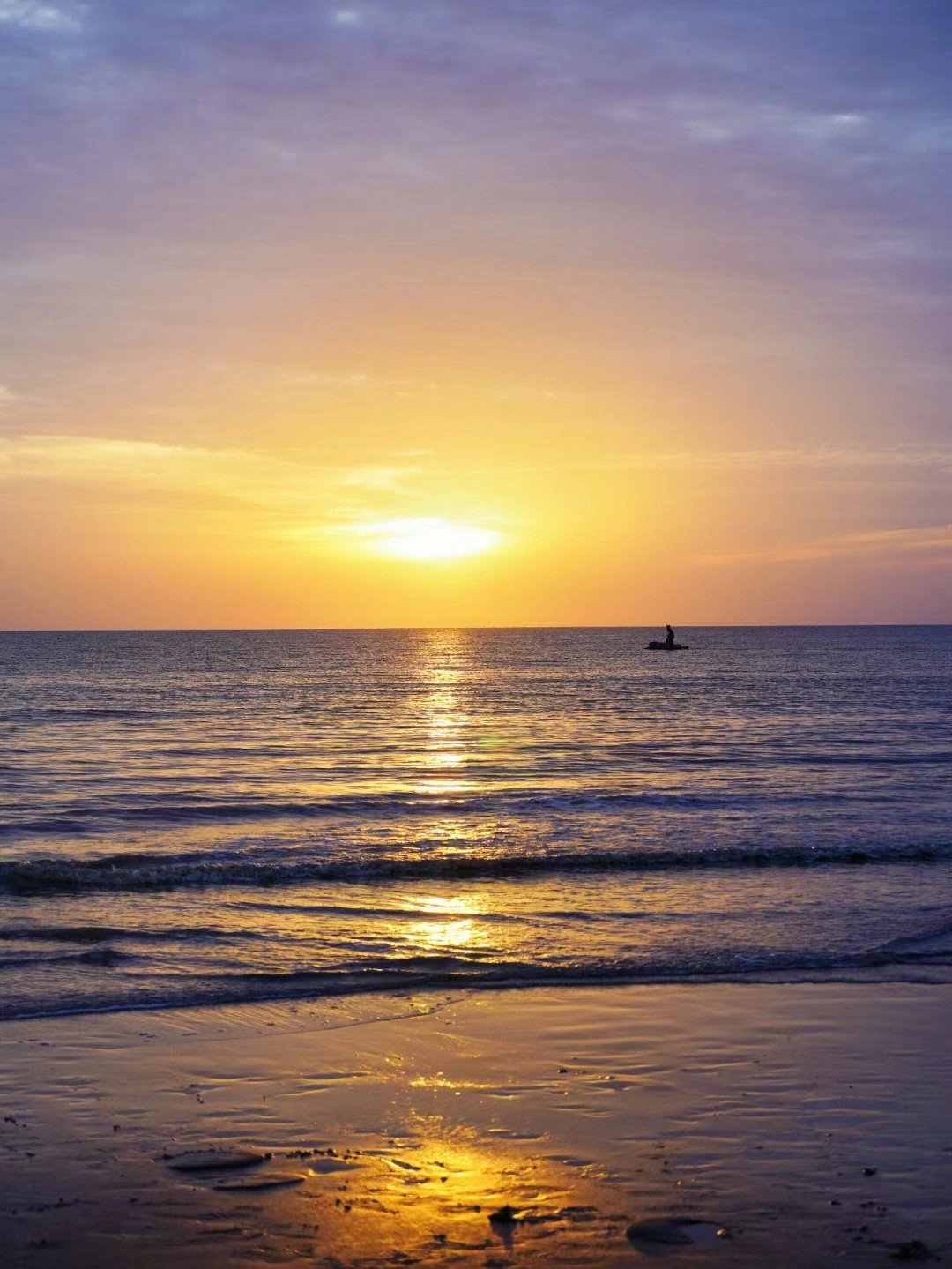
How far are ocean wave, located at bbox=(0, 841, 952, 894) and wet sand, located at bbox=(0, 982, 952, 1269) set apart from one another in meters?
7.34

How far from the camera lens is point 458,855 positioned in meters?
20.5

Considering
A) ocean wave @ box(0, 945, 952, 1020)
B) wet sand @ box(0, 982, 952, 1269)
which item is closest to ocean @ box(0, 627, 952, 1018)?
ocean wave @ box(0, 945, 952, 1020)

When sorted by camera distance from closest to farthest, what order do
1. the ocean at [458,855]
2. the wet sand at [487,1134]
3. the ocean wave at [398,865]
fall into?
the wet sand at [487,1134] < the ocean at [458,855] < the ocean wave at [398,865]

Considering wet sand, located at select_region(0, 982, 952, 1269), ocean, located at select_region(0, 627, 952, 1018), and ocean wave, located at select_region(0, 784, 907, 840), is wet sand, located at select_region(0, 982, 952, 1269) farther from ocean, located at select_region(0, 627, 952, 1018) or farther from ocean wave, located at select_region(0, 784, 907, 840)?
ocean wave, located at select_region(0, 784, 907, 840)

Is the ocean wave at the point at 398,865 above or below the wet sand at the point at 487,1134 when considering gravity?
below

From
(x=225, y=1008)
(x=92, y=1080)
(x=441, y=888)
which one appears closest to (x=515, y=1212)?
(x=92, y=1080)

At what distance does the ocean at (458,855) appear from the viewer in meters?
13.0

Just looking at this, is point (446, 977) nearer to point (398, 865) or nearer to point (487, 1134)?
point (487, 1134)

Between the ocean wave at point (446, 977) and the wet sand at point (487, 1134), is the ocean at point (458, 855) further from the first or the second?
the wet sand at point (487, 1134)

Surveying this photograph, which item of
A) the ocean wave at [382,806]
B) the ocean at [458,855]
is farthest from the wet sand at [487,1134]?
the ocean wave at [382,806]

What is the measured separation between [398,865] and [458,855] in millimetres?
1350

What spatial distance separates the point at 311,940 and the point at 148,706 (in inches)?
1908

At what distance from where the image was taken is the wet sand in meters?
6.48

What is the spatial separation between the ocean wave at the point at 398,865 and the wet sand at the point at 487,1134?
7.34 metres
